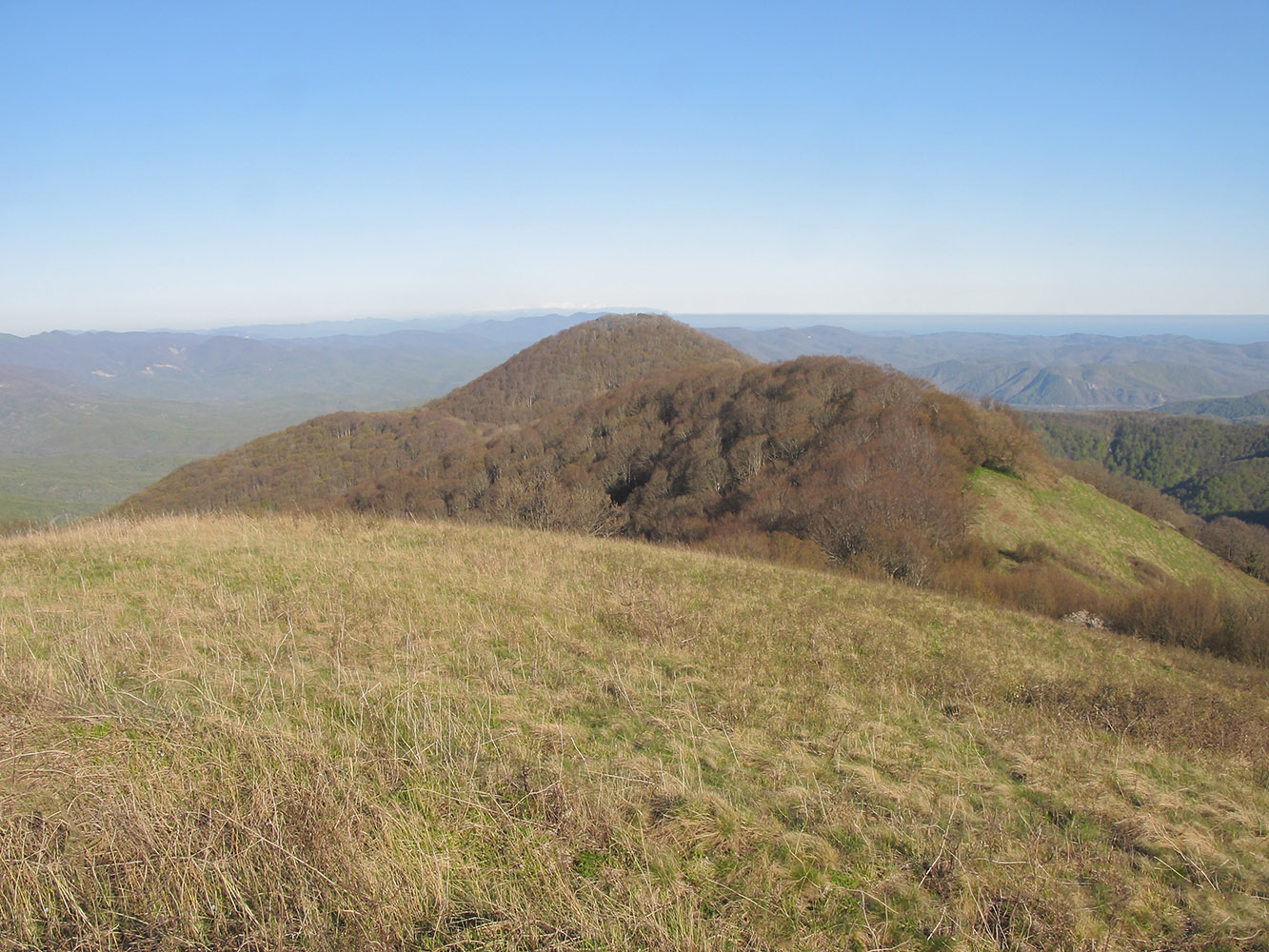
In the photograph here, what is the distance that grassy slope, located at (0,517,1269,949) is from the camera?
267 centimetres

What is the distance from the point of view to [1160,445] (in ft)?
360

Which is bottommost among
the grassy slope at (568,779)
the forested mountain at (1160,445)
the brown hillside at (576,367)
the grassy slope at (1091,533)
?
the forested mountain at (1160,445)

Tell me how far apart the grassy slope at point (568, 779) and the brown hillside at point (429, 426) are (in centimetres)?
5341

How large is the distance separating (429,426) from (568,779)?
9248 centimetres

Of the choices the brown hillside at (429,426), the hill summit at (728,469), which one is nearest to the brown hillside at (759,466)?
the hill summit at (728,469)

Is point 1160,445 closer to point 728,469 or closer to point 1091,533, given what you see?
point 1091,533

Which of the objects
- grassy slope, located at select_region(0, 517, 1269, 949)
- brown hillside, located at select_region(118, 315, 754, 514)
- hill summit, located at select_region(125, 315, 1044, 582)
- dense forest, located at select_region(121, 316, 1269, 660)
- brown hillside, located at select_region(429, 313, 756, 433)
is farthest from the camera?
brown hillside, located at select_region(429, 313, 756, 433)

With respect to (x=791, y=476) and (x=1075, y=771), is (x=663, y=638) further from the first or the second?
(x=791, y=476)

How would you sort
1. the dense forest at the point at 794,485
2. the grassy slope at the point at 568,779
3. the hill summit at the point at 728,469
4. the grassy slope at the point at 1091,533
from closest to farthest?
the grassy slope at the point at 568,779, the dense forest at the point at 794,485, the hill summit at the point at 728,469, the grassy slope at the point at 1091,533

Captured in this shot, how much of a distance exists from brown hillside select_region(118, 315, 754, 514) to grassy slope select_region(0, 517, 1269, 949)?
53.4 metres

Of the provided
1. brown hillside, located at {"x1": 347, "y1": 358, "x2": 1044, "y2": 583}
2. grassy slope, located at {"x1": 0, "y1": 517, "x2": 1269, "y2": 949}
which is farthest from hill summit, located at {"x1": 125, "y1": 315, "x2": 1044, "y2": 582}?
grassy slope, located at {"x1": 0, "y1": 517, "x2": 1269, "y2": 949}

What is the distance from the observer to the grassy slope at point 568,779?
2.67 m

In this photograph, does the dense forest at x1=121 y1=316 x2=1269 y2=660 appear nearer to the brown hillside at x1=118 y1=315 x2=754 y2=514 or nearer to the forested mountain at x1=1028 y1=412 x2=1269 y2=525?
the brown hillside at x1=118 y1=315 x2=754 y2=514

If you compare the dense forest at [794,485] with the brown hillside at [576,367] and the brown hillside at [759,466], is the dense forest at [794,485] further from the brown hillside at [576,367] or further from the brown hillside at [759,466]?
the brown hillside at [576,367]
